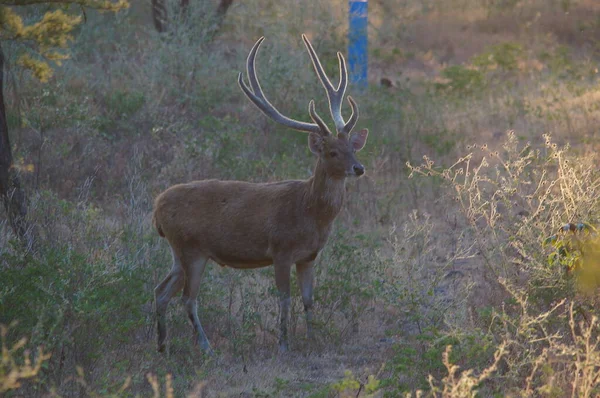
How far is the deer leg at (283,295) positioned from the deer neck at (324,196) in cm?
54

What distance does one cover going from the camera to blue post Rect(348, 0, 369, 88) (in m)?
16.8

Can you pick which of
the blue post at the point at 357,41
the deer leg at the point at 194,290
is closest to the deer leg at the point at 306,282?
the deer leg at the point at 194,290

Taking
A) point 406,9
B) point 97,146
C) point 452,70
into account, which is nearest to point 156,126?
point 97,146

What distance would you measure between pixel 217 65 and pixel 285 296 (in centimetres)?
893

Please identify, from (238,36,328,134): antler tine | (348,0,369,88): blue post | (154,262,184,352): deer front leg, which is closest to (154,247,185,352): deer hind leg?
(154,262,184,352): deer front leg

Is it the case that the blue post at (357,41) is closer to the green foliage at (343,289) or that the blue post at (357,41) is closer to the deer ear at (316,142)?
the green foliage at (343,289)

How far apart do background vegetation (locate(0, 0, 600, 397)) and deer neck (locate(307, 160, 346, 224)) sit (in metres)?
0.78

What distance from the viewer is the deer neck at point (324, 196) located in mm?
8273

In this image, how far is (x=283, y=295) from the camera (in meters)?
8.29

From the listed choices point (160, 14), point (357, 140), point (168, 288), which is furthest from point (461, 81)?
point (168, 288)

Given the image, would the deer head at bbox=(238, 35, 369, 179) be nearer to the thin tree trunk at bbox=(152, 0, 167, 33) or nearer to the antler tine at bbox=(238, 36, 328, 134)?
the antler tine at bbox=(238, 36, 328, 134)

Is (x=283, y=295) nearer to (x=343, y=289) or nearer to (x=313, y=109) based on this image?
(x=343, y=289)

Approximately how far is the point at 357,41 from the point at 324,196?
913 centimetres

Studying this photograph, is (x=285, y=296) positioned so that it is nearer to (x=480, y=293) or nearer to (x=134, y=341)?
(x=134, y=341)
